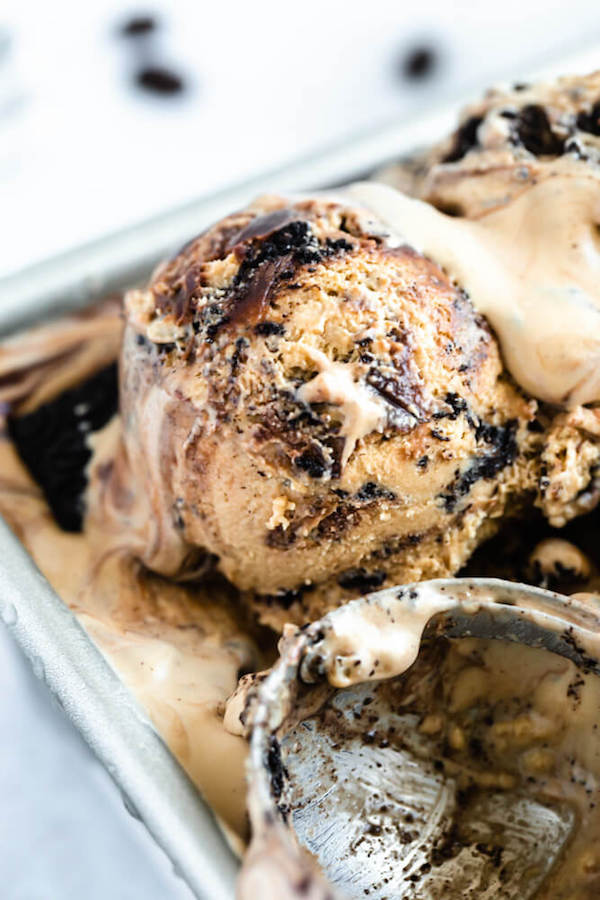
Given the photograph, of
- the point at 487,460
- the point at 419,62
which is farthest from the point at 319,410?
the point at 419,62

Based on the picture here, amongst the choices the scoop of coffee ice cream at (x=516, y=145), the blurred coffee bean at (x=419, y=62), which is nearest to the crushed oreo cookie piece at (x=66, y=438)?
the scoop of coffee ice cream at (x=516, y=145)

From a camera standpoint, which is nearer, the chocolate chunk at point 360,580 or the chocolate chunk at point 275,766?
the chocolate chunk at point 275,766

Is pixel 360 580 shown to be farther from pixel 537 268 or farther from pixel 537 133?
pixel 537 133

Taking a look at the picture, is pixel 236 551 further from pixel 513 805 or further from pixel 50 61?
pixel 50 61

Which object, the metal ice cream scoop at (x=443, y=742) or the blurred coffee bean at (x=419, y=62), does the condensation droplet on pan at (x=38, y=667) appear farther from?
the blurred coffee bean at (x=419, y=62)

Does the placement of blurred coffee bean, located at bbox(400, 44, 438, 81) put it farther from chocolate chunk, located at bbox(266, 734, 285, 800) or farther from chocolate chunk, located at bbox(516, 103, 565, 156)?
chocolate chunk, located at bbox(266, 734, 285, 800)

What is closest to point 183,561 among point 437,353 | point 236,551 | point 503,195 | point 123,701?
point 236,551
